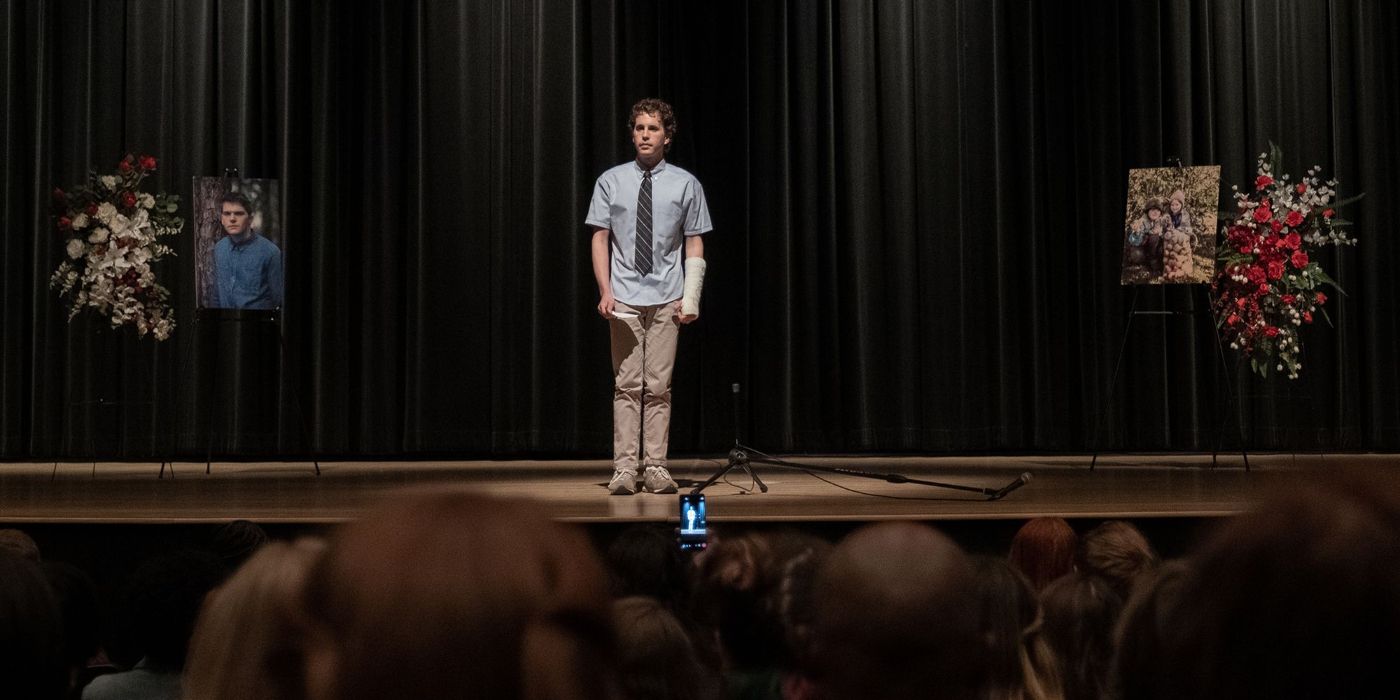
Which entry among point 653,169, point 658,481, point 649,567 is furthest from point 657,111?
point 649,567

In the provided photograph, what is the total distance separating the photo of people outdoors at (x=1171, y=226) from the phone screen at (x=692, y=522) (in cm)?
378

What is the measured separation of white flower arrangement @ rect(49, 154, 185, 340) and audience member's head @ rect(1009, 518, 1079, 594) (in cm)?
545

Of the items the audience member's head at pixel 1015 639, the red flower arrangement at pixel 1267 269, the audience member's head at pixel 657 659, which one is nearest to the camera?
the audience member's head at pixel 1015 639

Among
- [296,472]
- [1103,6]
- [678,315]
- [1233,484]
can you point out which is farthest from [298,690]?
[1103,6]

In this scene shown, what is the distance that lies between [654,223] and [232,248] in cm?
256

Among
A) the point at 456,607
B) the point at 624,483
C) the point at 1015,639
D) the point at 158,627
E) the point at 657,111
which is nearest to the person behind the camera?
the point at 456,607

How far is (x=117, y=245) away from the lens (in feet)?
22.7

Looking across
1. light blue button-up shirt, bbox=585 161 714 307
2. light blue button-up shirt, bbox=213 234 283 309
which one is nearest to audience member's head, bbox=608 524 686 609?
light blue button-up shirt, bbox=585 161 714 307

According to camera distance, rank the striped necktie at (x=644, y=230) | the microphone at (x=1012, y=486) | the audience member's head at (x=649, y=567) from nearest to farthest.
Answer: the audience member's head at (x=649, y=567) < the microphone at (x=1012, y=486) < the striped necktie at (x=644, y=230)

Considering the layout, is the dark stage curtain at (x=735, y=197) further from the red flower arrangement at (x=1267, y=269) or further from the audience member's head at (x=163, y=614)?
the audience member's head at (x=163, y=614)

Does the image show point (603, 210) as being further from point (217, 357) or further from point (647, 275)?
point (217, 357)

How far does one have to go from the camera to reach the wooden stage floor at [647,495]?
451 centimetres

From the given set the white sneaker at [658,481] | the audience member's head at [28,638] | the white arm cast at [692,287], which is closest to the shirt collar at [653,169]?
the white arm cast at [692,287]

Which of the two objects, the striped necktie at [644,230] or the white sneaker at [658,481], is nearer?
the white sneaker at [658,481]
